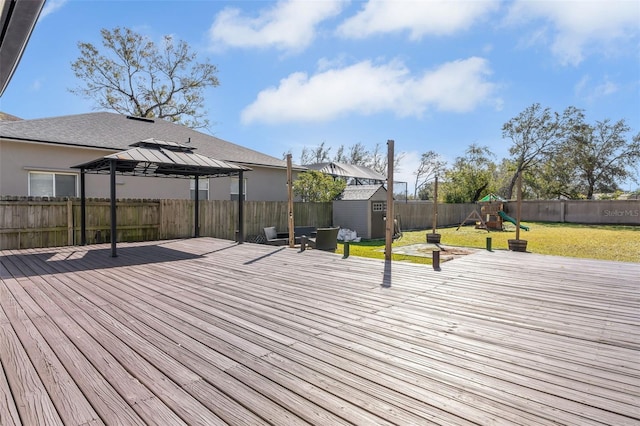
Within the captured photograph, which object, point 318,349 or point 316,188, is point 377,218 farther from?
point 318,349

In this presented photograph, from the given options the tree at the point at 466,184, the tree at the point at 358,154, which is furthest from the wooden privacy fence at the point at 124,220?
the tree at the point at 358,154

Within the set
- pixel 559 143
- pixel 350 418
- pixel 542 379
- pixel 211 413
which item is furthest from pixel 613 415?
pixel 559 143

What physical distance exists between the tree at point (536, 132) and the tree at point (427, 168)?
37.0ft

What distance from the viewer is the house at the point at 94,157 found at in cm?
932

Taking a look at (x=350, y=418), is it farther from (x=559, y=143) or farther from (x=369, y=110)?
(x=559, y=143)

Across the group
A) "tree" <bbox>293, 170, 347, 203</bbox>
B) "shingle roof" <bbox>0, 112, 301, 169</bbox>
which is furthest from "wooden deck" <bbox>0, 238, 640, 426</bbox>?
"tree" <bbox>293, 170, 347, 203</bbox>

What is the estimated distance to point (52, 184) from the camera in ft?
32.8

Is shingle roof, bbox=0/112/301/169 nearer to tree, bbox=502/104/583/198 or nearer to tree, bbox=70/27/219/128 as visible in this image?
tree, bbox=70/27/219/128

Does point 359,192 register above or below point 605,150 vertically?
below

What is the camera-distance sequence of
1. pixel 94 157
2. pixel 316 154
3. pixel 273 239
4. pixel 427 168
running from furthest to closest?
pixel 427 168 → pixel 316 154 → pixel 273 239 → pixel 94 157

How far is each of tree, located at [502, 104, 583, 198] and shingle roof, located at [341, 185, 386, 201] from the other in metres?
18.5

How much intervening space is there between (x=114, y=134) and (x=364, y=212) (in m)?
10.4

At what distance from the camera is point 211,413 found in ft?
5.80

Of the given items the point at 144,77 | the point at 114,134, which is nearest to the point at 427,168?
the point at 144,77
